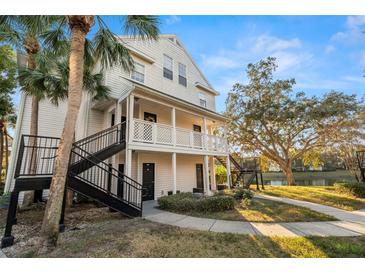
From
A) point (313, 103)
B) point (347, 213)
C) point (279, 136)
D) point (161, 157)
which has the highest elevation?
point (313, 103)

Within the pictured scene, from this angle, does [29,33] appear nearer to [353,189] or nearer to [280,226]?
→ [280,226]

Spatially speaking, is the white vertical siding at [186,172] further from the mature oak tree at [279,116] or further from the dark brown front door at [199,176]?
the mature oak tree at [279,116]

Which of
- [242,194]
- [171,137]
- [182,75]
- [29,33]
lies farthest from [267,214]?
[182,75]

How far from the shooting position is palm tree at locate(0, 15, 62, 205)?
204 inches

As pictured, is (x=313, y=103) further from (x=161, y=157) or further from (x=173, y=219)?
(x=173, y=219)

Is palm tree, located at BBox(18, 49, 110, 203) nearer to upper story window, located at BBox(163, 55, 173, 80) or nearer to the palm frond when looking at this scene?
the palm frond

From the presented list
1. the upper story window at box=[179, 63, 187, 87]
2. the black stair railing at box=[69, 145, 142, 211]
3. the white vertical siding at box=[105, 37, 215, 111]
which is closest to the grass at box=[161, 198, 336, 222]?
the black stair railing at box=[69, 145, 142, 211]

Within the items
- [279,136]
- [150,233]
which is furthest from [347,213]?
[279,136]

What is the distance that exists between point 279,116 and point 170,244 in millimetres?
16443

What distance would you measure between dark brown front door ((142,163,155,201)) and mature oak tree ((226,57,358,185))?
11603 millimetres

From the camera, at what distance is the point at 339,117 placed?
50.9ft

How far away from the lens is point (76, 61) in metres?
4.55

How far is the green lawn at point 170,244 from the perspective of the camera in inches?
140
